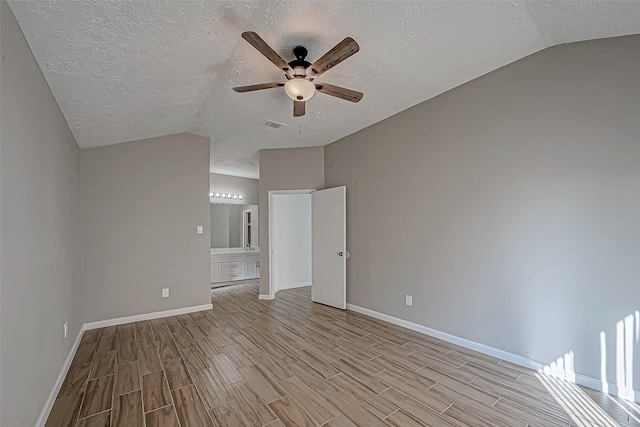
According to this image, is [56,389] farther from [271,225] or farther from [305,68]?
[271,225]

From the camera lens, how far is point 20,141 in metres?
1.61

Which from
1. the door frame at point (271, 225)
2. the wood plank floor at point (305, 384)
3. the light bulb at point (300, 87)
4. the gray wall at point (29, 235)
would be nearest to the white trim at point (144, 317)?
the wood plank floor at point (305, 384)

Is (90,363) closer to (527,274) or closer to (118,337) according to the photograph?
(118,337)

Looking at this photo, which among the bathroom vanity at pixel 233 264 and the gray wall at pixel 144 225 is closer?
the gray wall at pixel 144 225

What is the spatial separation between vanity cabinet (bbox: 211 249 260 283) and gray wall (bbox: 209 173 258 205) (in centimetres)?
135

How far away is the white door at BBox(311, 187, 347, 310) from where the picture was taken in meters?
4.46

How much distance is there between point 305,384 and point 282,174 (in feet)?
11.6

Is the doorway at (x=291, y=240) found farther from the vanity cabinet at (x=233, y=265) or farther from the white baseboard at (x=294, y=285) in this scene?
the vanity cabinet at (x=233, y=265)

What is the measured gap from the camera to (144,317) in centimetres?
396

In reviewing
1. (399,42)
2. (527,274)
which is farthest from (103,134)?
(527,274)

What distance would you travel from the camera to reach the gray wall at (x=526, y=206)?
2.17 m

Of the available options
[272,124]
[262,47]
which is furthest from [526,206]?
[272,124]

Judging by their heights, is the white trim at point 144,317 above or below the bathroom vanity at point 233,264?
below

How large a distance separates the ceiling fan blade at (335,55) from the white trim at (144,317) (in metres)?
3.76
